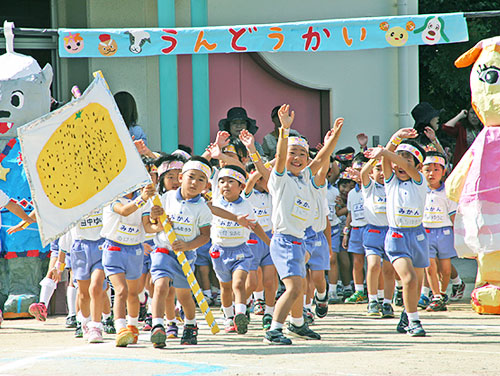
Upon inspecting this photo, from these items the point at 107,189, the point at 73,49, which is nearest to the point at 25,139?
the point at 107,189

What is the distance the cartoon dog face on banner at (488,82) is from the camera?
8688 mm

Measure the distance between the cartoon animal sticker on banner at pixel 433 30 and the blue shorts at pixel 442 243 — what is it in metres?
2.21

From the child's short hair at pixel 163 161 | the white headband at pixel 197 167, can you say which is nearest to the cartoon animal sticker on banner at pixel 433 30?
the child's short hair at pixel 163 161

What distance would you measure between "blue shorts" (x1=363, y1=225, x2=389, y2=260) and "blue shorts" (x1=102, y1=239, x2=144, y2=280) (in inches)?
115

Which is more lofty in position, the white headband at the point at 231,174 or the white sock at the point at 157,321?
the white headband at the point at 231,174

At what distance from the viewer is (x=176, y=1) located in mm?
13289

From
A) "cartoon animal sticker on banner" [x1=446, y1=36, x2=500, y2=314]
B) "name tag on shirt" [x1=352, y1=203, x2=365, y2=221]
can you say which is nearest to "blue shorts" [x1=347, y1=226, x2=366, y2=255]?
"name tag on shirt" [x1=352, y1=203, x2=365, y2=221]

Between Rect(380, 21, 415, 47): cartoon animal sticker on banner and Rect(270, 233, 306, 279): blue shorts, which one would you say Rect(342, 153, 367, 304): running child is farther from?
Rect(270, 233, 306, 279): blue shorts

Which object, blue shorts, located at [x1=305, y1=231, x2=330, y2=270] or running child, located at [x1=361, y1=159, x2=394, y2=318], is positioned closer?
blue shorts, located at [x1=305, y1=231, x2=330, y2=270]

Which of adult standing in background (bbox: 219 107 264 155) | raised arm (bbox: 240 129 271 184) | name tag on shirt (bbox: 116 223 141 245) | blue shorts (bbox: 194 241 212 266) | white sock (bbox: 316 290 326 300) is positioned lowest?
white sock (bbox: 316 290 326 300)

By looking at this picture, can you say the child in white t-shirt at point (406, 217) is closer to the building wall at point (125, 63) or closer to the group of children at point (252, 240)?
the group of children at point (252, 240)

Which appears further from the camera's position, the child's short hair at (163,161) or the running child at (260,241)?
the child's short hair at (163,161)

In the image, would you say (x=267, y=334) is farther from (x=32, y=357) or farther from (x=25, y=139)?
(x=25, y=139)

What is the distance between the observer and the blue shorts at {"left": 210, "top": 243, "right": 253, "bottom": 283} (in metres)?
9.32
